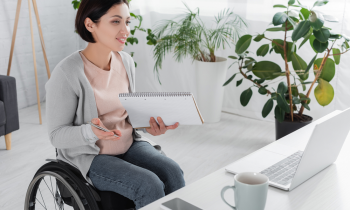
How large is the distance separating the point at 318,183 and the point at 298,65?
1.88 m

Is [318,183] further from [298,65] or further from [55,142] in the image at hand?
[298,65]

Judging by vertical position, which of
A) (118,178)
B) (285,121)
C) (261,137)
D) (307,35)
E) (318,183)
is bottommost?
(261,137)

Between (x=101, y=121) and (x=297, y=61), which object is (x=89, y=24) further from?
(x=297, y=61)

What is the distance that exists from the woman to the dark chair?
4.72 feet

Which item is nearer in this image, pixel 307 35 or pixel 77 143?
pixel 77 143

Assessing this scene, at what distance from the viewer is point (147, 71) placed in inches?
159

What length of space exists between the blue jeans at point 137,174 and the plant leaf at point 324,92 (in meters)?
1.57

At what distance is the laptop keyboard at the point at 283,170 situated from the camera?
991mm

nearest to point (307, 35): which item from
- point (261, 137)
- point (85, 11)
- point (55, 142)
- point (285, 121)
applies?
point (285, 121)

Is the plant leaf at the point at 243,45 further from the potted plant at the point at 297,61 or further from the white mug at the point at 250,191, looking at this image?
the white mug at the point at 250,191

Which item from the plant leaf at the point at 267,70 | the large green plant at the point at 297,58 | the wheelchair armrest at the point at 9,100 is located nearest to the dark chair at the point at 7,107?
the wheelchair armrest at the point at 9,100

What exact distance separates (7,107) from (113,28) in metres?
1.62

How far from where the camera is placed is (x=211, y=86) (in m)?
3.29

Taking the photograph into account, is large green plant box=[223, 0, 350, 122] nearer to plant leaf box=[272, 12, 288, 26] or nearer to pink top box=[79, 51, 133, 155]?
plant leaf box=[272, 12, 288, 26]
